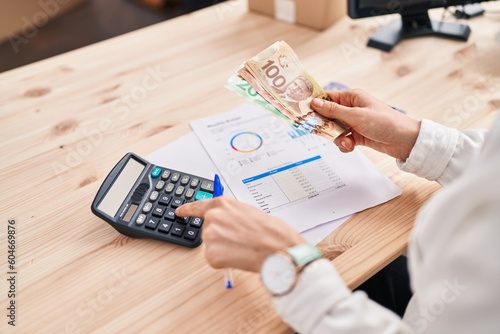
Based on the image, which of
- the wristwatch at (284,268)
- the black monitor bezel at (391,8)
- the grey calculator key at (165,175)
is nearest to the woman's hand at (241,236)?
the wristwatch at (284,268)

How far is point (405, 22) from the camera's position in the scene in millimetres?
1050

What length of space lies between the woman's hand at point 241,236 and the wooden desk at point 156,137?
5cm

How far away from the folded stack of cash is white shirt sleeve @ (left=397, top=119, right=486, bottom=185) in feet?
0.43

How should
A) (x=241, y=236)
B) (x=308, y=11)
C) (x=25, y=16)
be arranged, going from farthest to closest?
(x=25, y=16), (x=308, y=11), (x=241, y=236)

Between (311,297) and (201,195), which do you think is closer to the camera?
(311,297)

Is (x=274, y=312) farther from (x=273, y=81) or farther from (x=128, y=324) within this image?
(x=273, y=81)

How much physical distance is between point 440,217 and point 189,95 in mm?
622

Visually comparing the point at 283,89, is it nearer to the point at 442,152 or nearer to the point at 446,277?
the point at 442,152

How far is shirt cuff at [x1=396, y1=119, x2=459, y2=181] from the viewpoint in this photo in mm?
615

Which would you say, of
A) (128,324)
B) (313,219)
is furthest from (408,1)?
(128,324)

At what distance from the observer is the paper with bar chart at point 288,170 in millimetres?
625

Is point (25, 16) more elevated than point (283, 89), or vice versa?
point (283, 89)

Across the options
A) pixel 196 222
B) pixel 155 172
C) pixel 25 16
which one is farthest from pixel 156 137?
pixel 25 16

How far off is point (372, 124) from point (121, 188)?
0.42 meters
